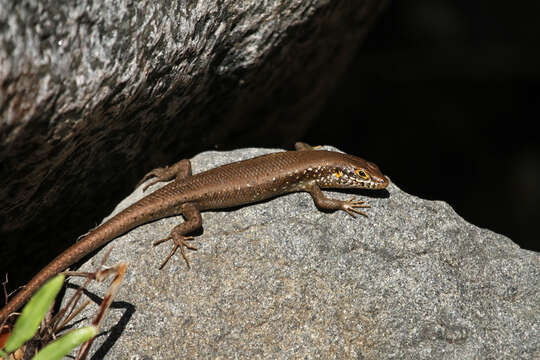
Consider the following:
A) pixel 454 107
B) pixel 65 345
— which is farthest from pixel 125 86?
pixel 454 107

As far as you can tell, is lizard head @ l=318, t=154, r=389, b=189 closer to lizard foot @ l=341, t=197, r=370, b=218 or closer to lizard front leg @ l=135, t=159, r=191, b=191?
lizard foot @ l=341, t=197, r=370, b=218

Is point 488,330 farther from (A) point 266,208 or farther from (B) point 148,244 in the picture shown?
(B) point 148,244

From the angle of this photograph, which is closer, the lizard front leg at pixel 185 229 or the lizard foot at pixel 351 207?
the lizard front leg at pixel 185 229

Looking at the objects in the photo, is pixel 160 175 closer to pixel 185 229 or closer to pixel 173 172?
pixel 173 172

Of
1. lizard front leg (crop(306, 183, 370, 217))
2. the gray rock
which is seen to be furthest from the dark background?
the gray rock

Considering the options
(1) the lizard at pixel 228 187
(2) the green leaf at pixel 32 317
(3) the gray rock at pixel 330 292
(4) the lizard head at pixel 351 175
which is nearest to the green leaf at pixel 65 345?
(2) the green leaf at pixel 32 317

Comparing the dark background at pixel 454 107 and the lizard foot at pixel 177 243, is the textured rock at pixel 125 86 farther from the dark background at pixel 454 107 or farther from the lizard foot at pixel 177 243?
the dark background at pixel 454 107

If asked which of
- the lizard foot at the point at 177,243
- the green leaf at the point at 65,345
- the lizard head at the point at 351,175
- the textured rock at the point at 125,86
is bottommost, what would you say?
the lizard head at the point at 351,175

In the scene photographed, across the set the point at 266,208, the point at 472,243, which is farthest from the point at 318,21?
the point at 472,243
